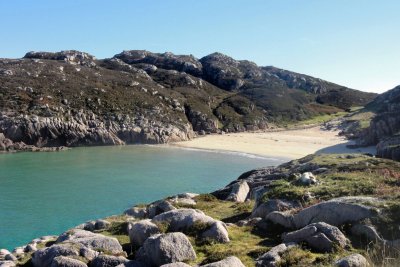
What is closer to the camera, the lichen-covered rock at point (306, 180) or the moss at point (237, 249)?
the moss at point (237, 249)

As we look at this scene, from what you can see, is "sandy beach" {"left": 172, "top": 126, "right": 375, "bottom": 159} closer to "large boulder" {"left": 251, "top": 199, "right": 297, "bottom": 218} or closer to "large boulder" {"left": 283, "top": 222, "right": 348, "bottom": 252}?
"large boulder" {"left": 251, "top": 199, "right": 297, "bottom": 218}

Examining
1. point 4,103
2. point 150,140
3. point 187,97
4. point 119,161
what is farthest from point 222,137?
point 4,103

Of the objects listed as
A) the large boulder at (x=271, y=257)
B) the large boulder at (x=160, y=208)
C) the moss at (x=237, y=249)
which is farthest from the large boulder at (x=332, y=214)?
the large boulder at (x=160, y=208)

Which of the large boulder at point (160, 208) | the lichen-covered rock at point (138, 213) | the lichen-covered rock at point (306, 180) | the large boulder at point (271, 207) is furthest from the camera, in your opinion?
the lichen-covered rock at point (138, 213)

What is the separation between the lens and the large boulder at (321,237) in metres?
11.6

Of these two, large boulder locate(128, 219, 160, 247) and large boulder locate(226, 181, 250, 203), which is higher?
→ large boulder locate(128, 219, 160, 247)

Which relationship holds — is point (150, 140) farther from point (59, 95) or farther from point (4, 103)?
point (4, 103)

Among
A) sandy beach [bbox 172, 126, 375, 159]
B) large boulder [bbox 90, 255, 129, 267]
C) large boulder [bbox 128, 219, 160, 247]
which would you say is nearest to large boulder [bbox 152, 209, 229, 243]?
large boulder [bbox 128, 219, 160, 247]

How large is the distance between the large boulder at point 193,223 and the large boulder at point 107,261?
306cm

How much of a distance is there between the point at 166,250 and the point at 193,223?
9.53ft

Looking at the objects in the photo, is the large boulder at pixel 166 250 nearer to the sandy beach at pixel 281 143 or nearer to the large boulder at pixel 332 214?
the large boulder at pixel 332 214

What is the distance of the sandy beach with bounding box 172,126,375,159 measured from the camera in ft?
225

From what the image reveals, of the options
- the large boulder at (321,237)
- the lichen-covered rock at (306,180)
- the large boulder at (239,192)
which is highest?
the lichen-covered rock at (306,180)

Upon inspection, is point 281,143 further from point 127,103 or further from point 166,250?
point 166,250
